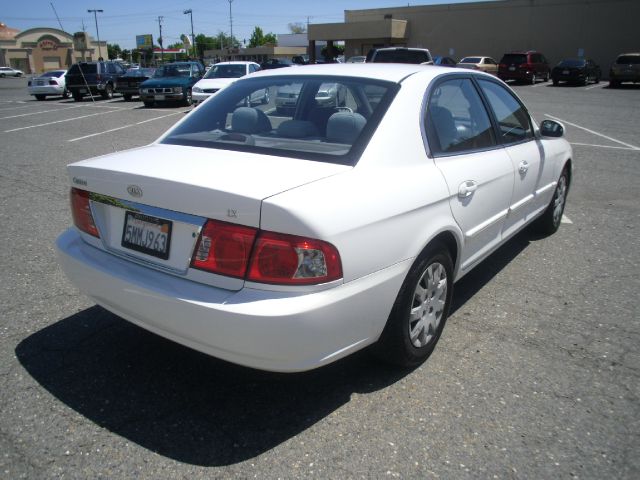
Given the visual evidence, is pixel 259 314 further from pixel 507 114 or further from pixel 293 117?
pixel 507 114

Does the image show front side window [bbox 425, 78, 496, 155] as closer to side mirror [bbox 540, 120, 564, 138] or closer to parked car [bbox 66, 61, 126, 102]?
side mirror [bbox 540, 120, 564, 138]

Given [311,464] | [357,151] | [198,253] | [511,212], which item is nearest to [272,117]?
[357,151]

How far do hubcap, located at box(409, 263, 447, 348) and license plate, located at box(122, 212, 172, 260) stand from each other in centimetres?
129

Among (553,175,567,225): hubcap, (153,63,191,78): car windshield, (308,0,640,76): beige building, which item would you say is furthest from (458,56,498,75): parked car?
(553,175,567,225): hubcap

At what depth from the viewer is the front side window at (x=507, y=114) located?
3977mm

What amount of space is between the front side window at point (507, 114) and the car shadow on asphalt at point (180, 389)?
2.10 m

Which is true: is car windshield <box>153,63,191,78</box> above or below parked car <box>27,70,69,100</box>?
above

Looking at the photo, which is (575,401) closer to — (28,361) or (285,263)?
(285,263)

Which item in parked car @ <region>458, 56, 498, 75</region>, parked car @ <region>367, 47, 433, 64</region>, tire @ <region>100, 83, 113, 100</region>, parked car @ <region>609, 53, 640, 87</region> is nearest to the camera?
parked car @ <region>367, 47, 433, 64</region>

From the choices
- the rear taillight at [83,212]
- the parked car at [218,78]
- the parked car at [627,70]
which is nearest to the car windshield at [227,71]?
the parked car at [218,78]

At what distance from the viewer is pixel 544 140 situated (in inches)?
185

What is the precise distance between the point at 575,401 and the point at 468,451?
30.3 inches

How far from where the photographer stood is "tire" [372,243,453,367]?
2.74 metres

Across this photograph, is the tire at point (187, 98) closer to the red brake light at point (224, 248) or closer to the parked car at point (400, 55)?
the parked car at point (400, 55)
